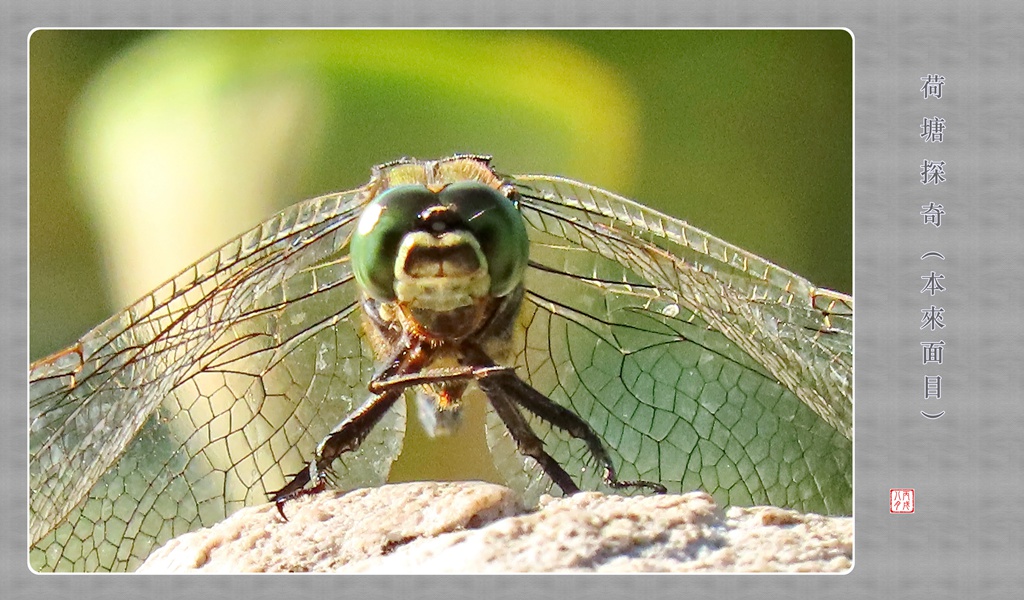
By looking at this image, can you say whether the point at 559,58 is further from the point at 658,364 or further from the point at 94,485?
the point at 94,485

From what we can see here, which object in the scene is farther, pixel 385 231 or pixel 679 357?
pixel 679 357

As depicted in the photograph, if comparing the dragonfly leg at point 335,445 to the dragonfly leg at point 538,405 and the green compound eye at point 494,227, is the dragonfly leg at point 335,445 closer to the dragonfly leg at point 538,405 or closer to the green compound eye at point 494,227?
the dragonfly leg at point 538,405

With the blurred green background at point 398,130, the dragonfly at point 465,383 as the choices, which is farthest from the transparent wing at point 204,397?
the blurred green background at point 398,130

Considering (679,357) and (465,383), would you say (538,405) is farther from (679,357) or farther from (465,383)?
(679,357)

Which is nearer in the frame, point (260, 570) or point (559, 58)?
point (260, 570)

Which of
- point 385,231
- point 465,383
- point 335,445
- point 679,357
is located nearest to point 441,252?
point 385,231
